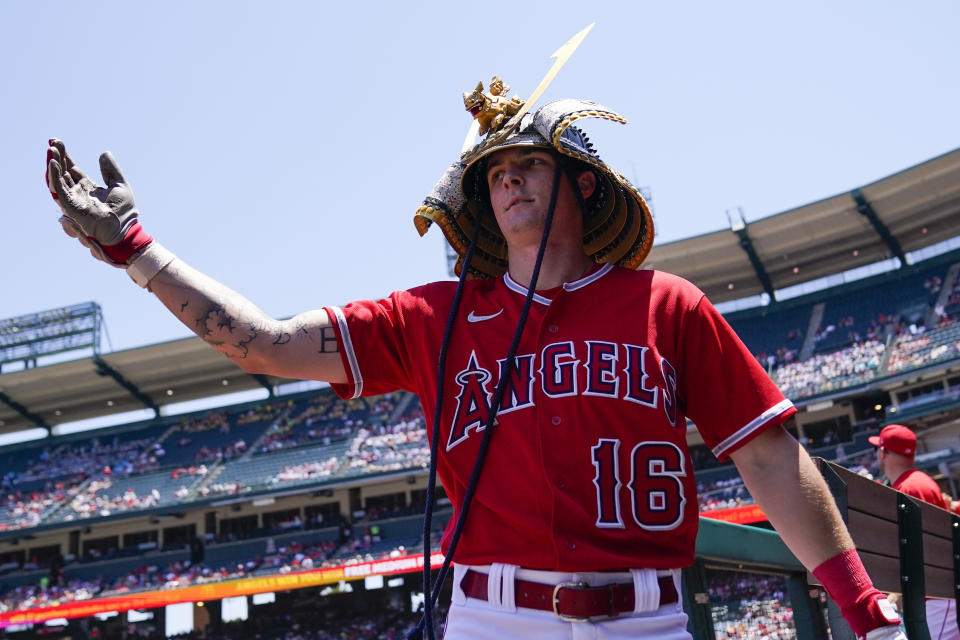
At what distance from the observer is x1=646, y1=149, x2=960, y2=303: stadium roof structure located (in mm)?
28078

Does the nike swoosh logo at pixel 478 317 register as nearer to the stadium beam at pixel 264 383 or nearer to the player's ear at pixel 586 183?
the player's ear at pixel 586 183

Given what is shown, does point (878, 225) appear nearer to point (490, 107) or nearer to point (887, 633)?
point (490, 107)

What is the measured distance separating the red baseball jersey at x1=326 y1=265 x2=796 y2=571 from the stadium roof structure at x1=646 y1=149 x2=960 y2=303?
27.6 meters

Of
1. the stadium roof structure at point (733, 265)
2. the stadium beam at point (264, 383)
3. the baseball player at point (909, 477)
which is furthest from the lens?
the stadium beam at point (264, 383)

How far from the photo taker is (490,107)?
2887 mm

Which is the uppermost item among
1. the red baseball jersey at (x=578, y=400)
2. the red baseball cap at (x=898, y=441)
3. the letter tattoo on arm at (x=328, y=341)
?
the letter tattoo on arm at (x=328, y=341)

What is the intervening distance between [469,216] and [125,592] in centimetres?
2909

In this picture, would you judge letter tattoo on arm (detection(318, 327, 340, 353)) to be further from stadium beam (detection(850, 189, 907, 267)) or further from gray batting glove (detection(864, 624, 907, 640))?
stadium beam (detection(850, 189, 907, 267))

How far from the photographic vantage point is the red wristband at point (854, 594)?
84.8 inches

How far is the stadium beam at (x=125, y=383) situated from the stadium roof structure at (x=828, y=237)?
20140 millimetres

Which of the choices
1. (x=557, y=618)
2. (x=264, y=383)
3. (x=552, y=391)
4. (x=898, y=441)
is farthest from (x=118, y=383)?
(x=557, y=618)

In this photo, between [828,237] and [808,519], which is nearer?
[808,519]

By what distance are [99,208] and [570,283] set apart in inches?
49.8

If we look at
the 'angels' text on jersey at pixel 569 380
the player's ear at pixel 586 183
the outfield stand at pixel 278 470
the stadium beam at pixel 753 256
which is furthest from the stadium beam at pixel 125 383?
the 'angels' text on jersey at pixel 569 380
